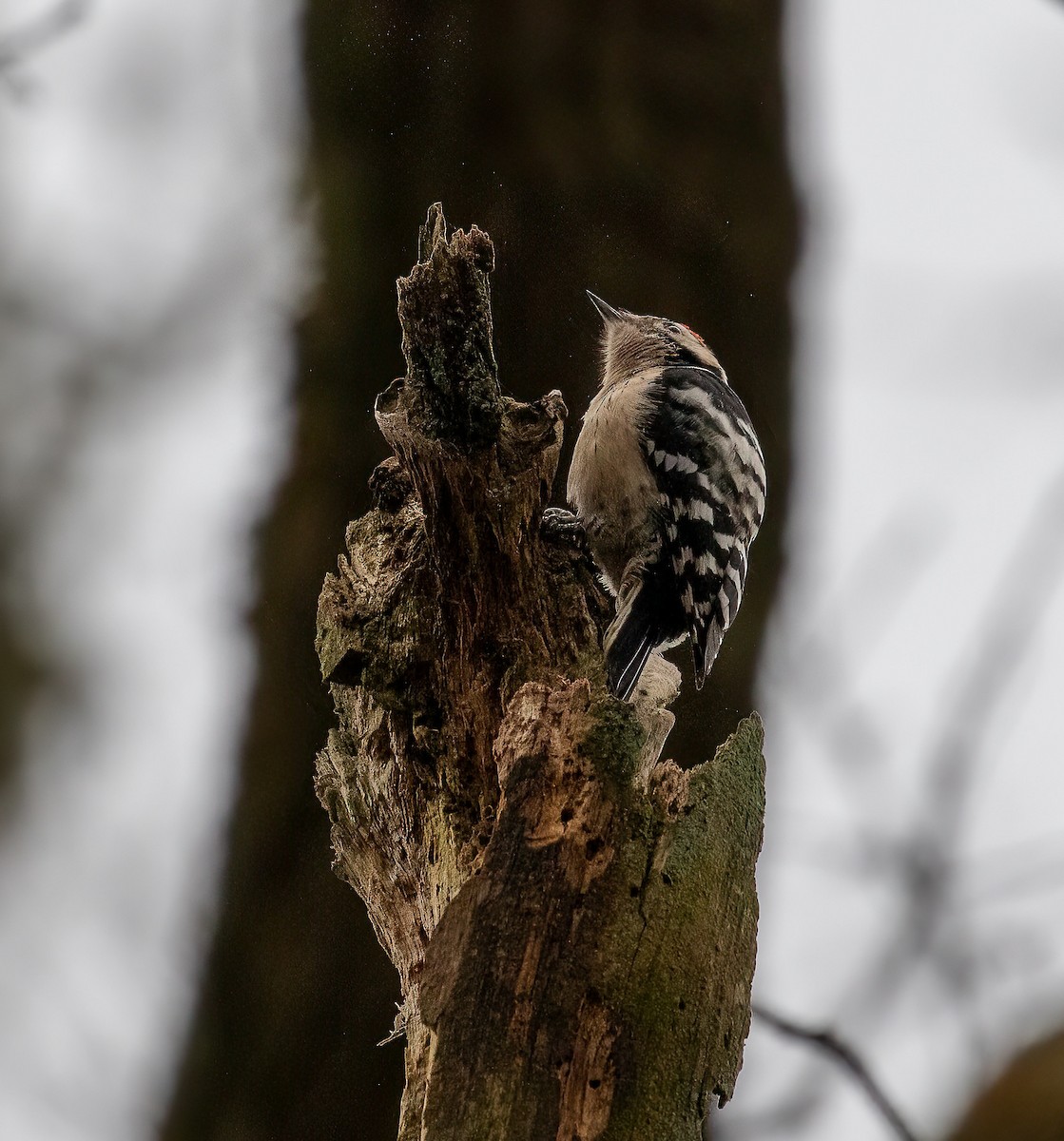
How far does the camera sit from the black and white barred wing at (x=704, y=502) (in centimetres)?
296

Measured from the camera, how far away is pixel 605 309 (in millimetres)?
3260

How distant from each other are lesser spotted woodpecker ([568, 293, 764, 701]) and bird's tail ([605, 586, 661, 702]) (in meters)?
0.05

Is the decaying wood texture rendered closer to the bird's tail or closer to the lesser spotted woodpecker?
the bird's tail

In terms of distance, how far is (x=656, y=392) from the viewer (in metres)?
3.27

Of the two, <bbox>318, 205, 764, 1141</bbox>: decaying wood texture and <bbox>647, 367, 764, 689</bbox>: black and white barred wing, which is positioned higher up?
<bbox>647, 367, 764, 689</bbox>: black and white barred wing

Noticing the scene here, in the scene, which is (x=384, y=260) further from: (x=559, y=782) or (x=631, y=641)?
(x=559, y=782)

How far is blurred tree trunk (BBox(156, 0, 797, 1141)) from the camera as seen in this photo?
2.85 metres

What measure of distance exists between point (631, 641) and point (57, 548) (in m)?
3.81

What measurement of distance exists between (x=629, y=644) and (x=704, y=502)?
0.62 meters

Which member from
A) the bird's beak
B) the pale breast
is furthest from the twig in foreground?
the bird's beak

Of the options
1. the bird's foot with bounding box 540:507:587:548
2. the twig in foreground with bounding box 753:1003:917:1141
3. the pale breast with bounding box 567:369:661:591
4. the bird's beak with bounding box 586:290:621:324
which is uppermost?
the bird's beak with bounding box 586:290:621:324

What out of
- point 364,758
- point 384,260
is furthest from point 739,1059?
point 384,260

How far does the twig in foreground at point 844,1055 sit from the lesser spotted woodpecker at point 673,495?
0.92 metres

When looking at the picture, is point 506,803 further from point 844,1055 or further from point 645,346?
point 645,346
